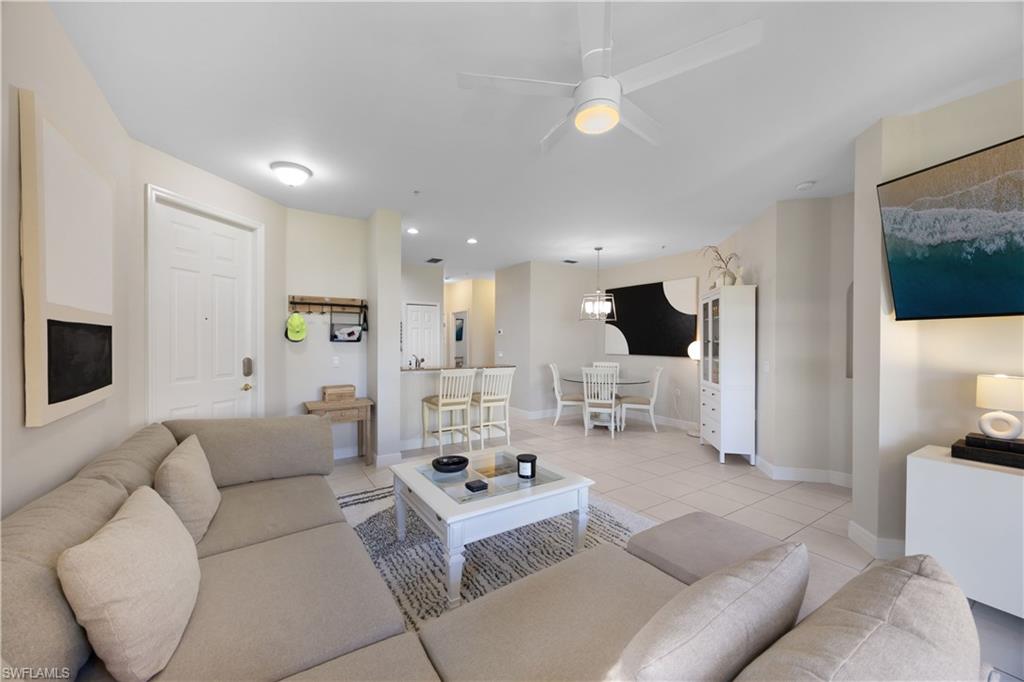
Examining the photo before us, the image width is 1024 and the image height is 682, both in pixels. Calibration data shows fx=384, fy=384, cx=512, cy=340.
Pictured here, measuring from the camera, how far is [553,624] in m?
1.19

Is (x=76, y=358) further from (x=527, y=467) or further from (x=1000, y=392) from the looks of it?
(x=1000, y=392)

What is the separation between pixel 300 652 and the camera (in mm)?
1106

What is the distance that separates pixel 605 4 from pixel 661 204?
2.58 m

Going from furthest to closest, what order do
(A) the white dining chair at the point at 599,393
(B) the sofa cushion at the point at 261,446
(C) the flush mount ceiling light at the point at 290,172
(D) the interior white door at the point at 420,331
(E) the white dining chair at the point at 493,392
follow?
(D) the interior white door at the point at 420,331
(A) the white dining chair at the point at 599,393
(E) the white dining chair at the point at 493,392
(C) the flush mount ceiling light at the point at 290,172
(B) the sofa cushion at the point at 261,446

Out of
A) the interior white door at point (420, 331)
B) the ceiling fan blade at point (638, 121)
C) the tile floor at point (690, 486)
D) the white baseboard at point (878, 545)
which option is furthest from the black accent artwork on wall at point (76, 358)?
the interior white door at point (420, 331)

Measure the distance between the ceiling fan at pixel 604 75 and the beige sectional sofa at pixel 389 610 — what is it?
167 cm

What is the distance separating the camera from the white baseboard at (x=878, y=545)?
2.35 metres

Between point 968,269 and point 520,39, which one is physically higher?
point 520,39

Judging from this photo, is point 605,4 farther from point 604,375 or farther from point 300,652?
point 604,375

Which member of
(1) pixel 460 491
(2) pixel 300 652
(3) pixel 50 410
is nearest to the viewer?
(2) pixel 300 652

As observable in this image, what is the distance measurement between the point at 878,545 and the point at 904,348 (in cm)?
123

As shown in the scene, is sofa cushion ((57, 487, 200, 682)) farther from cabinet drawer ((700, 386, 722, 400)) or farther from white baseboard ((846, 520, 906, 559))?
cabinet drawer ((700, 386, 722, 400))

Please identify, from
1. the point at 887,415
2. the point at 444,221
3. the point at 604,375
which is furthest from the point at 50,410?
the point at 604,375

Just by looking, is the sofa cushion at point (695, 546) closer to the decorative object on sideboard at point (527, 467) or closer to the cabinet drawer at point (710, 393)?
the decorative object on sideboard at point (527, 467)
